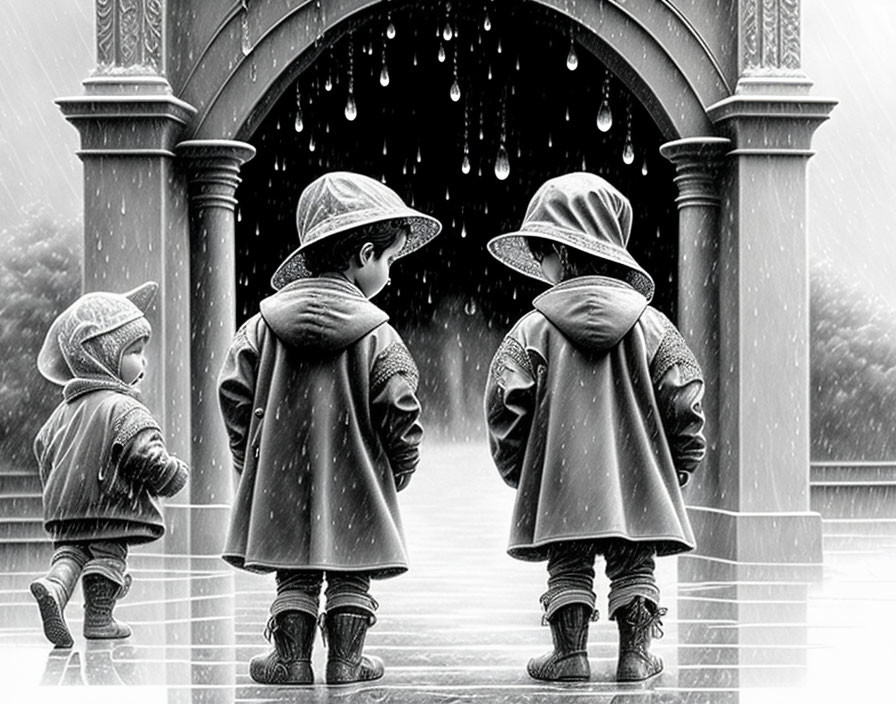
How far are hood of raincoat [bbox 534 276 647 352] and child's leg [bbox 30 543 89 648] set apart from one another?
2.30 meters

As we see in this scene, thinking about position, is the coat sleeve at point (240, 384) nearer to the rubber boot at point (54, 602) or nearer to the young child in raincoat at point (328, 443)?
the young child in raincoat at point (328, 443)

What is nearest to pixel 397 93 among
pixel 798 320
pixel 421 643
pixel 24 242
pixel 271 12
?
pixel 271 12

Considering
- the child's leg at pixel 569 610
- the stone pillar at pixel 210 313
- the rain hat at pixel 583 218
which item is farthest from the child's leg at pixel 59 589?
the stone pillar at pixel 210 313

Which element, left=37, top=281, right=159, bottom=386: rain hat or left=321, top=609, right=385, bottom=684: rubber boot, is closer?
left=321, top=609, right=385, bottom=684: rubber boot

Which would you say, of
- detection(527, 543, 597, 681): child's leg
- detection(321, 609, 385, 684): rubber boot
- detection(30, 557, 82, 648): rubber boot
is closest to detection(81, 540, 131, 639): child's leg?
detection(30, 557, 82, 648): rubber boot

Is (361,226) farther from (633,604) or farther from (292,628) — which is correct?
(633,604)

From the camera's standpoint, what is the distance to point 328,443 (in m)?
4.66

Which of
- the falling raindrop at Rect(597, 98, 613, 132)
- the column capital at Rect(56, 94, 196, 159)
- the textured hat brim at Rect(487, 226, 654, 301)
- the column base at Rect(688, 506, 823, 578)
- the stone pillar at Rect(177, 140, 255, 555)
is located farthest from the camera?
the falling raindrop at Rect(597, 98, 613, 132)

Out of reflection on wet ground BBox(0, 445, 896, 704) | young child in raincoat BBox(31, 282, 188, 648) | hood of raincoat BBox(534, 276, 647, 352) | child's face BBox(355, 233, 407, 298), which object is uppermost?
child's face BBox(355, 233, 407, 298)

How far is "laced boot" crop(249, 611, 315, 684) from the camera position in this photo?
458 cm

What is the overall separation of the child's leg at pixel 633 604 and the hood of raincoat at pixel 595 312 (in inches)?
28.9

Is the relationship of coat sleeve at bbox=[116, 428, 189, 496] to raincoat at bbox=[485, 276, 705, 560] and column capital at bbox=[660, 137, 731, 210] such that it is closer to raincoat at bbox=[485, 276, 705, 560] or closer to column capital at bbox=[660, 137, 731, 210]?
raincoat at bbox=[485, 276, 705, 560]

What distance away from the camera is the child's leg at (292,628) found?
457 cm

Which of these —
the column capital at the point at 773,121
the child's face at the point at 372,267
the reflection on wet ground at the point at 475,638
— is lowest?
the reflection on wet ground at the point at 475,638
